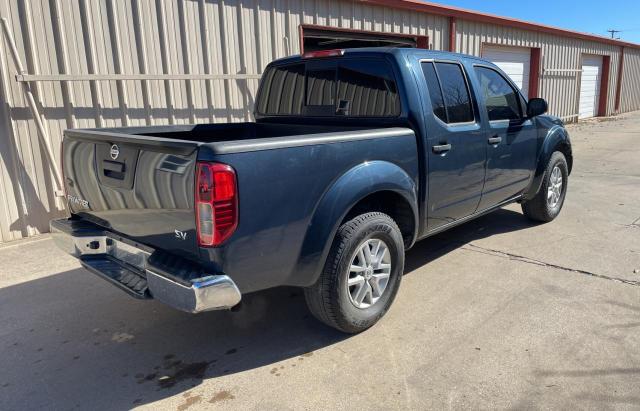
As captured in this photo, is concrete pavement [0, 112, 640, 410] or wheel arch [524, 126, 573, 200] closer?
concrete pavement [0, 112, 640, 410]

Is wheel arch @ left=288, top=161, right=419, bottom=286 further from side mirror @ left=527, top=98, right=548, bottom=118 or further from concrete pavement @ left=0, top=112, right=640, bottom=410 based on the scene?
side mirror @ left=527, top=98, right=548, bottom=118

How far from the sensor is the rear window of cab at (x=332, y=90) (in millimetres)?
3783

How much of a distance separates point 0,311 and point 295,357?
8.52 feet

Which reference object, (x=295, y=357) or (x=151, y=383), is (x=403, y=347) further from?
(x=151, y=383)

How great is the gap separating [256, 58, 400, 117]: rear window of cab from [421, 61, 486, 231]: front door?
36cm

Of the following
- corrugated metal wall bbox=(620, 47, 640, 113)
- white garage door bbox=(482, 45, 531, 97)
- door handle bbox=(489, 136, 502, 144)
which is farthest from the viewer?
corrugated metal wall bbox=(620, 47, 640, 113)

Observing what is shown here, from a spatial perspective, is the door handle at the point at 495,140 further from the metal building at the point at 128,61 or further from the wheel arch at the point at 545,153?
the metal building at the point at 128,61

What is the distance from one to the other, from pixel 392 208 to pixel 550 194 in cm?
299

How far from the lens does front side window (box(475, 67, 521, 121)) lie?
14.9 ft

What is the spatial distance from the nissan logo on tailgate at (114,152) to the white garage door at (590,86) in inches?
821

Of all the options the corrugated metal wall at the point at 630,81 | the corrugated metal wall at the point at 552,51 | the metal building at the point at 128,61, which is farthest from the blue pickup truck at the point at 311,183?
the corrugated metal wall at the point at 630,81

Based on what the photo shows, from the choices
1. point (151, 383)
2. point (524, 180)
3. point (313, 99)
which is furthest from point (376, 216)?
point (524, 180)

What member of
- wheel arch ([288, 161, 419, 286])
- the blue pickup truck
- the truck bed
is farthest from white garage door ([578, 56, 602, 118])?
the truck bed

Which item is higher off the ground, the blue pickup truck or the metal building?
the metal building
